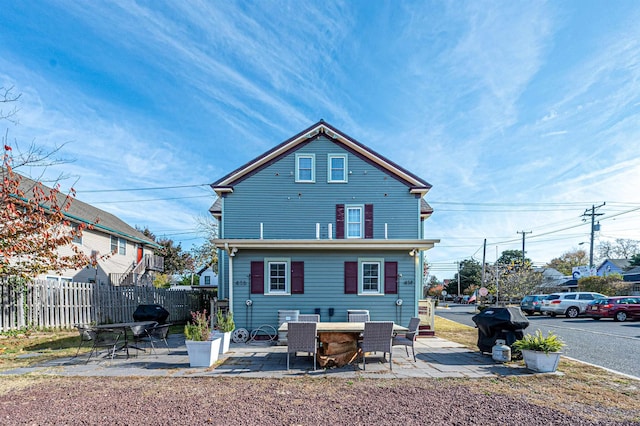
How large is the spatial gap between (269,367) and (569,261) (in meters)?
69.5

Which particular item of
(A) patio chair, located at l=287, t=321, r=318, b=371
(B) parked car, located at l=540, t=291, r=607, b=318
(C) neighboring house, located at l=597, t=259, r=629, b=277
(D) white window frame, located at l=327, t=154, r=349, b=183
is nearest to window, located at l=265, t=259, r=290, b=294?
(D) white window frame, located at l=327, t=154, r=349, b=183

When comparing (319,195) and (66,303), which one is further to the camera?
(319,195)

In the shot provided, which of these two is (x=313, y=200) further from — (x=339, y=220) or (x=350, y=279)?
(x=350, y=279)

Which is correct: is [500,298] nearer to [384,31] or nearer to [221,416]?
[384,31]

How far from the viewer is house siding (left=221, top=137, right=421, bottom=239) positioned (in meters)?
14.0

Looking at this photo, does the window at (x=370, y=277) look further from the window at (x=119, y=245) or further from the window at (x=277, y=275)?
the window at (x=119, y=245)

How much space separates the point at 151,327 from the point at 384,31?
1046 cm

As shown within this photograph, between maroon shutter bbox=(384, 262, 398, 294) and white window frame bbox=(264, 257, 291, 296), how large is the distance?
335cm

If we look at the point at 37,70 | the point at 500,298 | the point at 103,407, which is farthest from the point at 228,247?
the point at 500,298

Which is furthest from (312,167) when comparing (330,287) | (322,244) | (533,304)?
(533,304)

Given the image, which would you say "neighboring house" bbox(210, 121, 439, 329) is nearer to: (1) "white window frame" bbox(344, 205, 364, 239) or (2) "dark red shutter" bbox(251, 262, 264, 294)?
(1) "white window frame" bbox(344, 205, 364, 239)

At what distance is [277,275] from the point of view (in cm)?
1193

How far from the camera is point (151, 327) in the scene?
8953mm

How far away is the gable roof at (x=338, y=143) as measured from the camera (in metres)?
14.1
